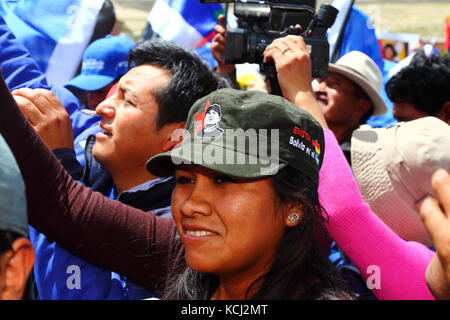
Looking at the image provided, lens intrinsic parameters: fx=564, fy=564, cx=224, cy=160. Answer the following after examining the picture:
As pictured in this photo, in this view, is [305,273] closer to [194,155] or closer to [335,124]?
[194,155]

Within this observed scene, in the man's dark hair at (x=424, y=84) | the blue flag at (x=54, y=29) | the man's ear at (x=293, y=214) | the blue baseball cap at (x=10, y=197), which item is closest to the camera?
the blue baseball cap at (x=10, y=197)

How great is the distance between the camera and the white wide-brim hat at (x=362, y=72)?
2.87 m

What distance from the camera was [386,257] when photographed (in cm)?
154

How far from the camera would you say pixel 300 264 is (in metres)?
1.42

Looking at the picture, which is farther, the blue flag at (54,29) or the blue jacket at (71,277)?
the blue flag at (54,29)

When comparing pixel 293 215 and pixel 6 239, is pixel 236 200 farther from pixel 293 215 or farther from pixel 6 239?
pixel 6 239

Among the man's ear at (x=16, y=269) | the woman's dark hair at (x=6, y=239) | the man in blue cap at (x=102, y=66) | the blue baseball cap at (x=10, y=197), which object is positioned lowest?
the man in blue cap at (x=102, y=66)

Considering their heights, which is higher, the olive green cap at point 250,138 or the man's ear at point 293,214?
the olive green cap at point 250,138

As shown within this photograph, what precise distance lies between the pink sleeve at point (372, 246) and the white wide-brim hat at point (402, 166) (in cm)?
13

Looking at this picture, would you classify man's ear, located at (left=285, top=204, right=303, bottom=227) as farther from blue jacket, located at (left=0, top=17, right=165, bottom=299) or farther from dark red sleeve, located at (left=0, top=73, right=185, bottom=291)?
blue jacket, located at (left=0, top=17, right=165, bottom=299)

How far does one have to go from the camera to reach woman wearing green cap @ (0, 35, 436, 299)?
133cm

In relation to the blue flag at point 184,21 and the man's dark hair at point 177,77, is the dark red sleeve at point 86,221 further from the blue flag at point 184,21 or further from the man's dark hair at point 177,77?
the blue flag at point 184,21

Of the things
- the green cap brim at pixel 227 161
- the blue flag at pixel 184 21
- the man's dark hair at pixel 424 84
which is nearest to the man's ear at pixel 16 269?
the green cap brim at pixel 227 161

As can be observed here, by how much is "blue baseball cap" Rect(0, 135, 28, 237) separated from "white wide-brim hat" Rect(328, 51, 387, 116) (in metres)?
2.27
